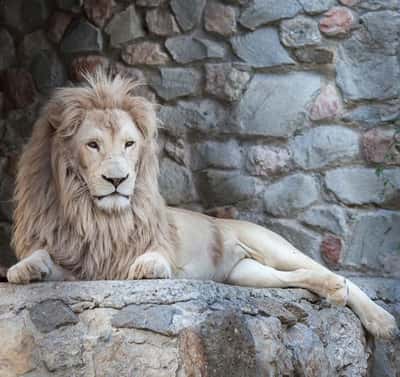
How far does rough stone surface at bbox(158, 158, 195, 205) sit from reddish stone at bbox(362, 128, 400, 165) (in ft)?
3.09

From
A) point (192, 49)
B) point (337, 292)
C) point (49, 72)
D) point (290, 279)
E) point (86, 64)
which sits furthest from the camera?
point (49, 72)

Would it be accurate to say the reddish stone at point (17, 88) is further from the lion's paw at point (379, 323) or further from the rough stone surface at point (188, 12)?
the lion's paw at point (379, 323)

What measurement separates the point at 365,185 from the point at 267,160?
505 millimetres

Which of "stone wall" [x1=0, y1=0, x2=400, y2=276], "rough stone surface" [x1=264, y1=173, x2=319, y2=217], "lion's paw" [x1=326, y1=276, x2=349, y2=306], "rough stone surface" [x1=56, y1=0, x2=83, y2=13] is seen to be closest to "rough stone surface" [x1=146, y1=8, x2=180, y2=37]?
"stone wall" [x1=0, y1=0, x2=400, y2=276]

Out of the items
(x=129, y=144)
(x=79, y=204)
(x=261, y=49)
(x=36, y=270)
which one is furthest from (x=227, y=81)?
(x=36, y=270)

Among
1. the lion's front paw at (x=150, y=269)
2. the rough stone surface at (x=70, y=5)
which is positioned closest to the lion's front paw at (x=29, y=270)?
the lion's front paw at (x=150, y=269)

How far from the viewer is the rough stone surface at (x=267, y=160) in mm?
4656

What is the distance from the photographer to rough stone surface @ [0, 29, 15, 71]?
210 inches

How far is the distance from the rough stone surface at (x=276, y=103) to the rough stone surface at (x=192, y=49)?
0.85 ft

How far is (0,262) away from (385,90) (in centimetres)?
230

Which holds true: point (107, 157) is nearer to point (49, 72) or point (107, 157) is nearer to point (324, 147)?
point (324, 147)

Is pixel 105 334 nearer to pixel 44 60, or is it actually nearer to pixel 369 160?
pixel 369 160

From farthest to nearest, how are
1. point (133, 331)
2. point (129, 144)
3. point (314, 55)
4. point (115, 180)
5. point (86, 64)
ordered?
point (86, 64)
point (314, 55)
point (129, 144)
point (115, 180)
point (133, 331)

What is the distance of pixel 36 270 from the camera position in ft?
10.9
